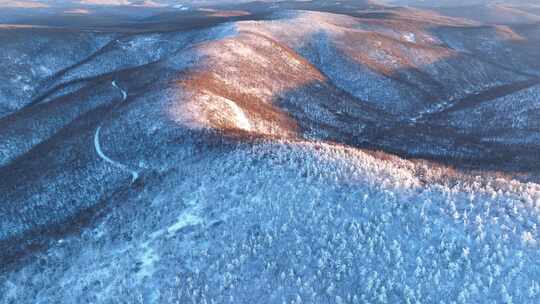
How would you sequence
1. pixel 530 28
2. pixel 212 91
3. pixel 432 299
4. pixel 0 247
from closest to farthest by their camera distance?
pixel 432 299 → pixel 0 247 → pixel 212 91 → pixel 530 28

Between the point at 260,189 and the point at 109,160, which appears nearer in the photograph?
the point at 260,189

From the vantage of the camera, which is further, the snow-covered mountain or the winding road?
the winding road

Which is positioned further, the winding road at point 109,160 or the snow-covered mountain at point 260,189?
the winding road at point 109,160

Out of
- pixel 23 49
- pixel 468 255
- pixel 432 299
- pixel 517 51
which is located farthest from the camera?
pixel 517 51

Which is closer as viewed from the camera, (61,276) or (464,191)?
(61,276)

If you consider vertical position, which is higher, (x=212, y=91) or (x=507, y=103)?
(x=212, y=91)

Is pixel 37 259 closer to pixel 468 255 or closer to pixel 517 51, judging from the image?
pixel 468 255

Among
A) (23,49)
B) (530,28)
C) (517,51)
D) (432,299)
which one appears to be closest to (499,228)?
(432,299)

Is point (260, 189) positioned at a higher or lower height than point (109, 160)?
higher
